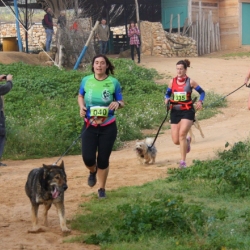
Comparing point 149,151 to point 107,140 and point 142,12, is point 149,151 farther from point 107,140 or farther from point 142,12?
point 142,12

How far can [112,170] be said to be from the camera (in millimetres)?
11719

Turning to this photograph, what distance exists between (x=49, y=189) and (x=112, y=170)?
Result: 439 centimetres

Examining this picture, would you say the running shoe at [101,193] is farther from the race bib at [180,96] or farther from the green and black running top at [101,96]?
the race bib at [180,96]

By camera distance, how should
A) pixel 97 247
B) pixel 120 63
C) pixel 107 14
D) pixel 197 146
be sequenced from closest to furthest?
pixel 97 247, pixel 197 146, pixel 120 63, pixel 107 14

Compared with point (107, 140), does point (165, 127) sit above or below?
below

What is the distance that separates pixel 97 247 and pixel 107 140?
7.11 feet

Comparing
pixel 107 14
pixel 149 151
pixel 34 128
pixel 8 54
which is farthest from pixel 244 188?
pixel 107 14

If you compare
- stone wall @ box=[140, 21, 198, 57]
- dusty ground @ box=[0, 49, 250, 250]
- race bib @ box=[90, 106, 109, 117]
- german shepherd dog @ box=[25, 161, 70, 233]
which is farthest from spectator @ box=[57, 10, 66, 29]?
german shepherd dog @ box=[25, 161, 70, 233]

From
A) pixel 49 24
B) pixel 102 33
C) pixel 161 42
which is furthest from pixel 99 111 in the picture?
pixel 161 42

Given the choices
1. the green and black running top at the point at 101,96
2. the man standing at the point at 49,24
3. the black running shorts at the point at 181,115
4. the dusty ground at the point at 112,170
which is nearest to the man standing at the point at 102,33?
the man standing at the point at 49,24

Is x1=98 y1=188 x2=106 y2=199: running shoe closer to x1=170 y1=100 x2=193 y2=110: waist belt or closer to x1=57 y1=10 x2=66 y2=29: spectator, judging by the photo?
x1=170 y1=100 x2=193 y2=110: waist belt

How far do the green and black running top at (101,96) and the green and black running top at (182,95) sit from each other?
2411mm

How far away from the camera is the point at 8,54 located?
24953mm

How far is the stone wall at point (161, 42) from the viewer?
100ft
